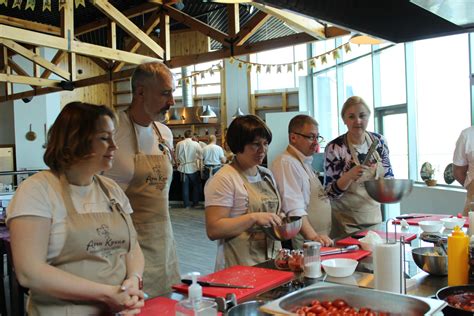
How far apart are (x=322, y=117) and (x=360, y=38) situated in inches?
319

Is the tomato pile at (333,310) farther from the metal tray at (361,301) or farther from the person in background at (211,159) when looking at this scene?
the person in background at (211,159)

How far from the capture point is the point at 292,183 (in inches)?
97.1

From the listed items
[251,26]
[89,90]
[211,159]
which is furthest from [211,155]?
[89,90]

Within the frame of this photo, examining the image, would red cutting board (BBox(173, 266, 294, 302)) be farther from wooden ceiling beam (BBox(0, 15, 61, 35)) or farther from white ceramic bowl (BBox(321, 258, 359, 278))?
wooden ceiling beam (BBox(0, 15, 61, 35))

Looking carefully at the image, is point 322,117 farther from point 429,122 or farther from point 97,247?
point 97,247

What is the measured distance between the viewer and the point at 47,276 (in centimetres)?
134

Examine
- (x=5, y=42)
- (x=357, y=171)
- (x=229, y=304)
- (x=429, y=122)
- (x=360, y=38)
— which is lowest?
(x=229, y=304)

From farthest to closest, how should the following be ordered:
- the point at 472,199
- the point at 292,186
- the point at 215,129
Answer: the point at 215,129, the point at 472,199, the point at 292,186

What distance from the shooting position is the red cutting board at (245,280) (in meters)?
1.56

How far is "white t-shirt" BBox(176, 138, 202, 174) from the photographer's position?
10.3 m

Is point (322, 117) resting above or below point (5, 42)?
below

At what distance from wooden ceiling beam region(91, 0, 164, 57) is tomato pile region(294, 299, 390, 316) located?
5514mm

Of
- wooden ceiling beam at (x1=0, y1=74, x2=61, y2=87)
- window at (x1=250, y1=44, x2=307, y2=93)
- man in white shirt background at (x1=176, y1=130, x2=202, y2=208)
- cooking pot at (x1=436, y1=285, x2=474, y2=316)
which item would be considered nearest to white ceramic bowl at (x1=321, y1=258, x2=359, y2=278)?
cooking pot at (x1=436, y1=285, x2=474, y2=316)

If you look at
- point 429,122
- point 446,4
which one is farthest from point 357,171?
point 429,122
